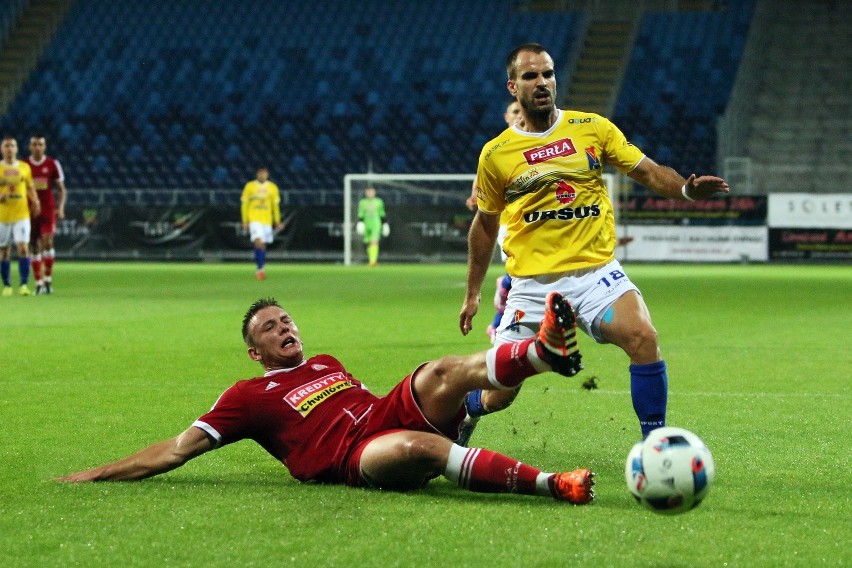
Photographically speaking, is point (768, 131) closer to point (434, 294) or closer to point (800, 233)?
point (800, 233)

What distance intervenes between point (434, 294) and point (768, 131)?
15371 mm

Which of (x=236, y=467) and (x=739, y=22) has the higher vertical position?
(x=739, y=22)

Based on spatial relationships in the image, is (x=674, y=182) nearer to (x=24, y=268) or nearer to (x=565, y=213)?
(x=565, y=213)

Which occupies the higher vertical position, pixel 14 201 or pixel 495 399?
pixel 14 201

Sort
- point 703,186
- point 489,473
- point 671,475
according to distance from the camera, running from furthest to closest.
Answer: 1. point 703,186
2. point 489,473
3. point 671,475

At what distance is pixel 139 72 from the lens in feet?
111

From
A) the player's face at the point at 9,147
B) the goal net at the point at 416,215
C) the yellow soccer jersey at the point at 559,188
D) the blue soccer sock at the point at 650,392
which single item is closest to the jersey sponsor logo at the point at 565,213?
the yellow soccer jersey at the point at 559,188

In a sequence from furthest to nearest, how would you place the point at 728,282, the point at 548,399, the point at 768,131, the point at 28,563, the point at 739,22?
the point at 739,22 < the point at 768,131 < the point at 728,282 < the point at 548,399 < the point at 28,563

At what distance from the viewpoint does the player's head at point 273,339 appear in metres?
5.29

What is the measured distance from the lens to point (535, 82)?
5.50 m

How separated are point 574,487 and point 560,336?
60cm

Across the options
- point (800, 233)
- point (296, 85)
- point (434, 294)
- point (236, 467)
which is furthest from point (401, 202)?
point (236, 467)

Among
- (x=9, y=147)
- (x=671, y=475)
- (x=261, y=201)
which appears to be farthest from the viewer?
(x=261, y=201)

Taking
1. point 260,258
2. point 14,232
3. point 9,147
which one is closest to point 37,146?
point 9,147
